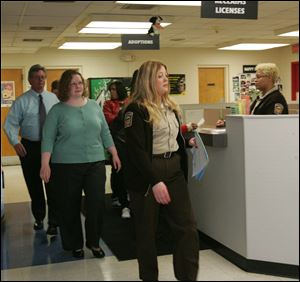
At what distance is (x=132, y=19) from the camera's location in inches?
261

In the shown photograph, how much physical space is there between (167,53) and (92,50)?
174 cm

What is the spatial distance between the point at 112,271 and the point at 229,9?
80.9 inches

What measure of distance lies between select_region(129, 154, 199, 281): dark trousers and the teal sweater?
82 cm

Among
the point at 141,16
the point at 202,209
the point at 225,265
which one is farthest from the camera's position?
the point at 141,16

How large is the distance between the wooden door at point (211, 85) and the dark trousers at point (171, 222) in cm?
862

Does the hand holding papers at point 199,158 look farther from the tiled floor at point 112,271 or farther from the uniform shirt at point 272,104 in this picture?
the uniform shirt at point 272,104

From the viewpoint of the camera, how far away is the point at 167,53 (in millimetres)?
10922

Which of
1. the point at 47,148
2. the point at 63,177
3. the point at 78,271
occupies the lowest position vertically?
the point at 78,271

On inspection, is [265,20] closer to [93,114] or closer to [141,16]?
[141,16]

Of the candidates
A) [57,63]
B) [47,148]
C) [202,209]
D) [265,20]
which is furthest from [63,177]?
[57,63]

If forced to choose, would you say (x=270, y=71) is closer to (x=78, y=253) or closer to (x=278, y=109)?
(x=278, y=109)

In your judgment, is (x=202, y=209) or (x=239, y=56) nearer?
(x=202, y=209)

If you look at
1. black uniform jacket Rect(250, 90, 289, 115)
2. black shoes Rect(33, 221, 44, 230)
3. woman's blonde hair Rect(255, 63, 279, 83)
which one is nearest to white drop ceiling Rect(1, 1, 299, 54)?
woman's blonde hair Rect(255, 63, 279, 83)

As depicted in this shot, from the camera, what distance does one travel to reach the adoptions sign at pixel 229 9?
328 centimetres
